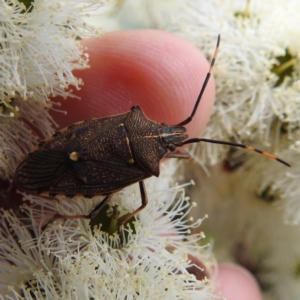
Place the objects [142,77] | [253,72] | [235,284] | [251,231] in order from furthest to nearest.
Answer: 1. [251,231]
2. [235,284]
3. [253,72]
4. [142,77]

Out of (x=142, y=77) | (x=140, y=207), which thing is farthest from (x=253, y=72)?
(x=140, y=207)

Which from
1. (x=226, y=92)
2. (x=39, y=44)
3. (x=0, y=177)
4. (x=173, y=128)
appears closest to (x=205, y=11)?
(x=226, y=92)

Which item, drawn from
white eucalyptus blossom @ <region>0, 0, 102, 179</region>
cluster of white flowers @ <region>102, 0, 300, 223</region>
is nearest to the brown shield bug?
white eucalyptus blossom @ <region>0, 0, 102, 179</region>

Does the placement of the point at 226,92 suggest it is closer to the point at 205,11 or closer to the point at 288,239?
the point at 205,11

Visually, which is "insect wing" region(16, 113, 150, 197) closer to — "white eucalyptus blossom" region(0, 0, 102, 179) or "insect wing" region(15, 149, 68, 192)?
"insect wing" region(15, 149, 68, 192)

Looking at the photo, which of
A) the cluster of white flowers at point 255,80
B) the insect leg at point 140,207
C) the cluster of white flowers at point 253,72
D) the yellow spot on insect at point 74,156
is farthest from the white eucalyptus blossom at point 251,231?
the yellow spot on insect at point 74,156

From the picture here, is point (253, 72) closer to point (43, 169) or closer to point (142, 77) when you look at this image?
point (142, 77)
